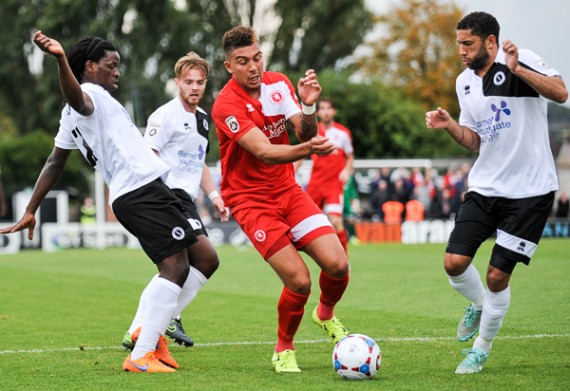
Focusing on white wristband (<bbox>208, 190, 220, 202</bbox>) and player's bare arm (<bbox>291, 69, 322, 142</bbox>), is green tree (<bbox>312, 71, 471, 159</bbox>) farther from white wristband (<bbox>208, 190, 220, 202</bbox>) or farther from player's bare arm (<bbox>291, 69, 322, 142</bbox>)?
player's bare arm (<bbox>291, 69, 322, 142</bbox>)

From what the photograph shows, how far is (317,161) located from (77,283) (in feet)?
15.2

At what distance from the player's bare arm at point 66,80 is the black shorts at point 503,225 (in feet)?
9.71

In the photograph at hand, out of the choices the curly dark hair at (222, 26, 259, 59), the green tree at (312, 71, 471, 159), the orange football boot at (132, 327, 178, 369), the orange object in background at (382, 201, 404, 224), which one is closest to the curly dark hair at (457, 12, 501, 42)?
the curly dark hair at (222, 26, 259, 59)

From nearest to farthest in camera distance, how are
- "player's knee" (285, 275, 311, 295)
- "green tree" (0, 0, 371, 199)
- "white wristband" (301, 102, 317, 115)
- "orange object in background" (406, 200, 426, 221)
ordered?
"white wristband" (301, 102, 317, 115) < "player's knee" (285, 275, 311, 295) < "orange object in background" (406, 200, 426, 221) < "green tree" (0, 0, 371, 199)

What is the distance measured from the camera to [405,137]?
48812 millimetres

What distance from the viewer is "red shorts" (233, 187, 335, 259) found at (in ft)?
24.5

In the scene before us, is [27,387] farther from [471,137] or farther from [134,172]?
[471,137]

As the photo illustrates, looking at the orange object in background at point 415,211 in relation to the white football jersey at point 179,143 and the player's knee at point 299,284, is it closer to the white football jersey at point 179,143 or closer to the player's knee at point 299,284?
the white football jersey at point 179,143

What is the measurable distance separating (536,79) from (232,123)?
88.5 inches

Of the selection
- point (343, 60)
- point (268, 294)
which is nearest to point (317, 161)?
point (268, 294)

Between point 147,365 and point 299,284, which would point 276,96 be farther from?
point 147,365

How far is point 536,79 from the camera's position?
6820mm

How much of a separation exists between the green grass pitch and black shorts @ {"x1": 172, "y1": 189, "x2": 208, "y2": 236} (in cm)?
109

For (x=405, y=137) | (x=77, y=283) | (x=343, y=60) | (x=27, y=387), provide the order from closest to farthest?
1. (x=27, y=387)
2. (x=77, y=283)
3. (x=405, y=137)
4. (x=343, y=60)
